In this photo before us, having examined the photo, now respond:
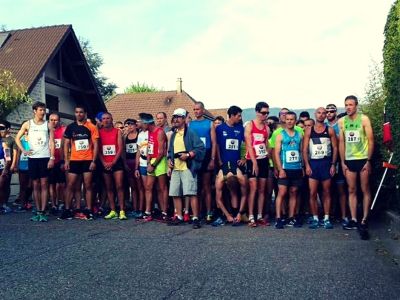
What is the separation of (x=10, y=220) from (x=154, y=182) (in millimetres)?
2828

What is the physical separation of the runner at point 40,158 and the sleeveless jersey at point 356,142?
17.6 ft

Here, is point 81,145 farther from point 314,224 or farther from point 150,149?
point 314,224

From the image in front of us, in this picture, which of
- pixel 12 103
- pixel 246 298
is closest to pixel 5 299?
pixel 246 298

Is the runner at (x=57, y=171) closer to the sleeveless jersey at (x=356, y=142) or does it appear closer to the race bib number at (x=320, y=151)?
the race bib number at (x=320, y=151)

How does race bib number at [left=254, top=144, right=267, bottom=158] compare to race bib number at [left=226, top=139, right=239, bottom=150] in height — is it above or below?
below

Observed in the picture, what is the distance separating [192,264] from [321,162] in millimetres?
3933

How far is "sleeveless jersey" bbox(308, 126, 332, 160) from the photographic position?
8719 millimetres

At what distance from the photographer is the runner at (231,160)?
Result: 356 inches

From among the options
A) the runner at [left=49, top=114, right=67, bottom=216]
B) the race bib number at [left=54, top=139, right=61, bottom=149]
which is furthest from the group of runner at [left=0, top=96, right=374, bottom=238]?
the race bib number at [left=54, top=139, right=61, bottom=149]

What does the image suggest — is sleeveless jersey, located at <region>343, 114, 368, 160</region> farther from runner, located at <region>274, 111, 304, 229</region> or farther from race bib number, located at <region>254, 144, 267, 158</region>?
race bib number, located at <region>254, 144, 267, 158</region>

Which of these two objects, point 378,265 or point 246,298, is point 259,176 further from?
point 246,298

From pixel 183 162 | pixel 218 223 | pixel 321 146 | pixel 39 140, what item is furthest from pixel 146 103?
→ pixel 321 146

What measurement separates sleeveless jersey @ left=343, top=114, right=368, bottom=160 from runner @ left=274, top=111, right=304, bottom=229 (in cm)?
89

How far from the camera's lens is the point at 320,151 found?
8.73 m
